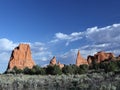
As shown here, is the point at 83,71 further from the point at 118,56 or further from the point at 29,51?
the point at 29,51

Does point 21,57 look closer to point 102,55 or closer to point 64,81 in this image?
point 102,55

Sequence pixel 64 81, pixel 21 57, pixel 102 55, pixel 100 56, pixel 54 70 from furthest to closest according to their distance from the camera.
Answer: pixel 21 57, pixel 102 55, pixel 100 56, pixel 54 70, pixel 64 81

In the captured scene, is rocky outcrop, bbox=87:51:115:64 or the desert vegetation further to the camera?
rocky outcrop, bbox=87:51:115:64

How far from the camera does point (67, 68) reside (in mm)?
99938

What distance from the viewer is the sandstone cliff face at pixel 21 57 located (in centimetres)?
15300

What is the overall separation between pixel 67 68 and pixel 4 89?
181ft

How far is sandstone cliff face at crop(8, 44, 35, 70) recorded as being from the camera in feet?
502

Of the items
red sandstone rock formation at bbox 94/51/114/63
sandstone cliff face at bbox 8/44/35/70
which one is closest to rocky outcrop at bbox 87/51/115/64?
red sandstone rock formation at bbox 94/51/114/63

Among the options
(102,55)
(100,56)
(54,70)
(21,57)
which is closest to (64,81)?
(54,70)

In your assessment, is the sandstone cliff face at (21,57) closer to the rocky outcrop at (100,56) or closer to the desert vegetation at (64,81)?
the rocky outcrop at (100,56)

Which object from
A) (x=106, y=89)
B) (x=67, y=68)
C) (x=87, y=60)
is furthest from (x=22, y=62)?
(x=106, y=89)

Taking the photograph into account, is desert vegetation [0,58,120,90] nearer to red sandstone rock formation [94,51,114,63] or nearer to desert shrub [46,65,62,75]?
desert shrub [46,65,62,75]

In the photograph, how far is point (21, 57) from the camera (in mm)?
155500

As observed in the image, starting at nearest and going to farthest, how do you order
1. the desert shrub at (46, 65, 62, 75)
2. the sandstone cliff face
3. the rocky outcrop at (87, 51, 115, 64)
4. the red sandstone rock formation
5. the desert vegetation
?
the desert vegetation < the desert shrub at (46, 65, 62, 75) < the rocky outcrop at (87, 51, 115, 64) < the red sandstone rock formation < the sandstone cliff face
